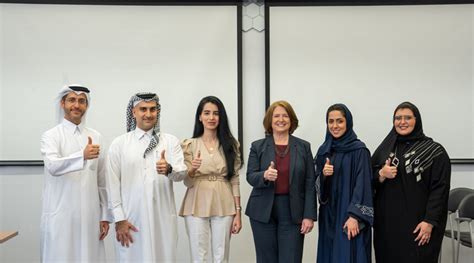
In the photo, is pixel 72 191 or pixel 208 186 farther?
pixel 208 186

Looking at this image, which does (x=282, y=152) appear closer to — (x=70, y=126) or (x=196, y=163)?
(x=196, y=163)

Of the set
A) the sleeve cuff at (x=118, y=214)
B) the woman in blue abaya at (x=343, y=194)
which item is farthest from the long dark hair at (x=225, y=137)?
the sleeve cuff at (x=118, y=214)

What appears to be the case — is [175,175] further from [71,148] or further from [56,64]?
[56,64]

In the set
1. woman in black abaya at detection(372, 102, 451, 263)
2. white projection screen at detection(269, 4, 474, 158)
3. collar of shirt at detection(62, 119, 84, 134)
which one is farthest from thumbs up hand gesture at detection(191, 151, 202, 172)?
white projection screen at detection(269, 4, 474, 158)

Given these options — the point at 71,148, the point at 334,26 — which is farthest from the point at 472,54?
the point at 71,148

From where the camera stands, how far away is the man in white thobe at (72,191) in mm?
2627

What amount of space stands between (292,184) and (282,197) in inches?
4.4

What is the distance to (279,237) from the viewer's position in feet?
9.20

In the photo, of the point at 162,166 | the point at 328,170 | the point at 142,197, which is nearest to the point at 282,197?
the point at 328,170

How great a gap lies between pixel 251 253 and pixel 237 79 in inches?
67.1

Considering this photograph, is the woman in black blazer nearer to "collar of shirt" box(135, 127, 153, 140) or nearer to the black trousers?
the black trousers

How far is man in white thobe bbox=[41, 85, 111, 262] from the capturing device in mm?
2627

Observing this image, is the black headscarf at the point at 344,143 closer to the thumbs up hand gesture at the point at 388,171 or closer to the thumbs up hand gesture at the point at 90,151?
the thumbs up hand gesture at the point at 388,171

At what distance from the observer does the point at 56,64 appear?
13.1ft
